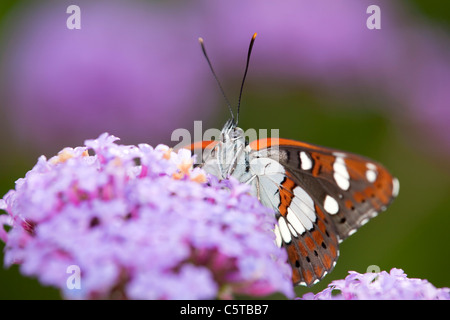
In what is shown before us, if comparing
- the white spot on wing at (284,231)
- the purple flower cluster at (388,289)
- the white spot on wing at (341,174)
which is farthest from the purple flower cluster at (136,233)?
the white spot on wing at (341,174)

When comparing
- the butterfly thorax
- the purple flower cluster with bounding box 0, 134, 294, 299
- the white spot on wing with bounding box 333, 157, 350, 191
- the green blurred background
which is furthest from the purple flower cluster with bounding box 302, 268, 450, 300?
the green blurred background

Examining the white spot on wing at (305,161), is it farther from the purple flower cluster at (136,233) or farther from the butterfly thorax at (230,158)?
the purple flower cluster at (136,233)

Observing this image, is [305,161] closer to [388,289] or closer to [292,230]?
[292,230]

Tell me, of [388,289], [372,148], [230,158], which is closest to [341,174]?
[230,158]

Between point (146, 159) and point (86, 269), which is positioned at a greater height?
point (146, 159)

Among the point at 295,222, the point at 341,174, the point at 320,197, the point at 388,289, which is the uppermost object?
the point at 341,174

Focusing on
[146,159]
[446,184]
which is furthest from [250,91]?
[146,159]

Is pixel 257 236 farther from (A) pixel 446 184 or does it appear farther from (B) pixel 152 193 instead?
(A) pixel 446 184
